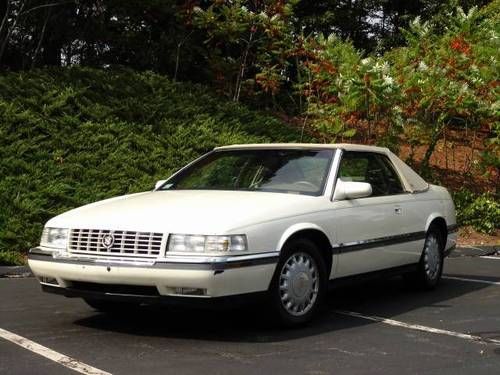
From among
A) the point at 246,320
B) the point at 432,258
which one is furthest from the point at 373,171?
the point at 246,320

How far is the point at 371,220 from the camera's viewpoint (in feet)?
22.6

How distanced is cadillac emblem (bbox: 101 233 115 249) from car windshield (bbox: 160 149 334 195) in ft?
4.64

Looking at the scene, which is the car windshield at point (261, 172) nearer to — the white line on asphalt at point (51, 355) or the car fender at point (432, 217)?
the car fender at point (432, 217)

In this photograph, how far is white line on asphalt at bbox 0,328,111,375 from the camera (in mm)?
4781

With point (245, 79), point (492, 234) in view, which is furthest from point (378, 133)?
point (245, 79)

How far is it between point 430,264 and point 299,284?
8.39ft

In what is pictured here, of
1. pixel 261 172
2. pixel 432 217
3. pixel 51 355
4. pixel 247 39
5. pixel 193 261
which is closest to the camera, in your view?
pixel 51 355

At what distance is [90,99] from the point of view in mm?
15047

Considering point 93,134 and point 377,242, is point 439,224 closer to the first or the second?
point 377,242

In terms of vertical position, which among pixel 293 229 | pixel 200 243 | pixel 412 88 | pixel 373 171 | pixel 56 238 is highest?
pixel 412 88

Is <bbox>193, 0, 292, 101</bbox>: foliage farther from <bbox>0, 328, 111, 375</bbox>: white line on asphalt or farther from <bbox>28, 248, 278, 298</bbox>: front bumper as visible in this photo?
<bbox>0, 328, 111, 375</bbox>: white line on asphalt

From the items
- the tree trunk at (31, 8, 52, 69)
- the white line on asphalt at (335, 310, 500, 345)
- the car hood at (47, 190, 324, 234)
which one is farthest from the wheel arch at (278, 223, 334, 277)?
the tree trunk at (31, 8, 52, 69)

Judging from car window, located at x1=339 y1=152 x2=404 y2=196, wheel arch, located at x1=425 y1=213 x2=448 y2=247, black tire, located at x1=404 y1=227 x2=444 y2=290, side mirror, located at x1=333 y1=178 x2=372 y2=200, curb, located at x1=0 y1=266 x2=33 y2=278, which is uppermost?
car window, located at x1=339 y1=152 x2=404 y2=196

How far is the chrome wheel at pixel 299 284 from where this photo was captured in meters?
5.94
